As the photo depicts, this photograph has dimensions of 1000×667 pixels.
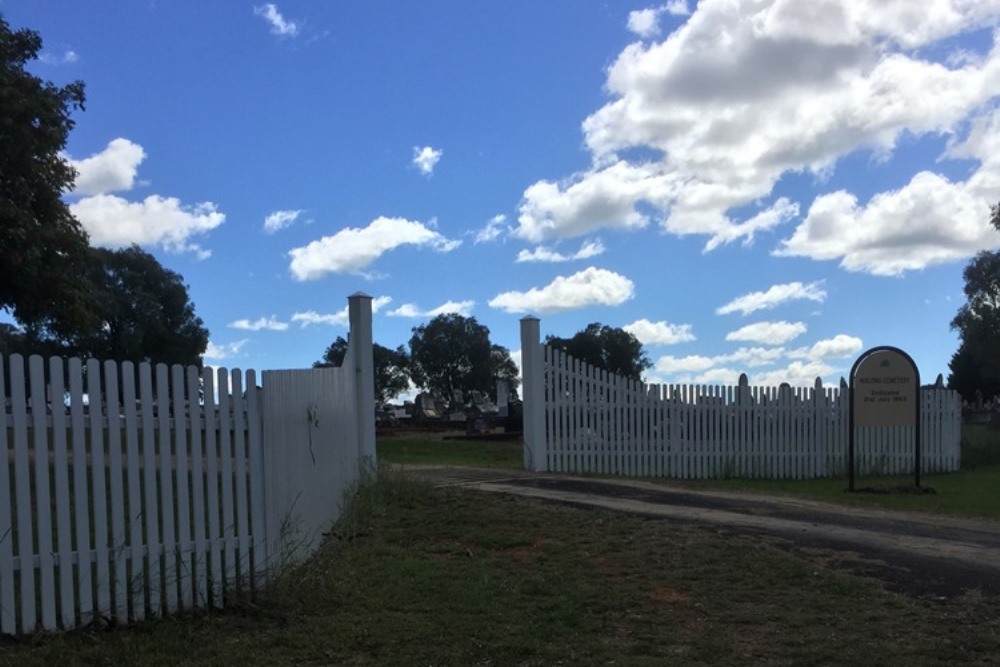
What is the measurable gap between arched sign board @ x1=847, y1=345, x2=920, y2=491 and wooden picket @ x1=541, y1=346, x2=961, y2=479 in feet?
4.39

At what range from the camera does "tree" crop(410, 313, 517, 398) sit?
78.3 m

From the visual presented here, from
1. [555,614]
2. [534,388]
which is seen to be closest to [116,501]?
[555,614]

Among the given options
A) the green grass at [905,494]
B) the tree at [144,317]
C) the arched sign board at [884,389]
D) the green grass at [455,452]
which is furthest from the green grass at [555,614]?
the tree at [144,317]

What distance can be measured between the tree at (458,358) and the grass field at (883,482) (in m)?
53.6

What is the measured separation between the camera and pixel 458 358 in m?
79.4

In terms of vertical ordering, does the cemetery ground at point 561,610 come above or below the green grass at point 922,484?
above

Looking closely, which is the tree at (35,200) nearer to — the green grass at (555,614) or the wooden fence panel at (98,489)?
the green grass at (555,614)

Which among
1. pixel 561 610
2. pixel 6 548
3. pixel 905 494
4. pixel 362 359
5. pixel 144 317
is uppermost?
pixel 144 317

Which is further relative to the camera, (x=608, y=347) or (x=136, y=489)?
(x=608, y=347)

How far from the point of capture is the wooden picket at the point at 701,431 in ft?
52.3

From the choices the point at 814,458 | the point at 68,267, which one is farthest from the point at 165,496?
the point at 814,458

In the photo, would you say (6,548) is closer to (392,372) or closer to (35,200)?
(35,200)

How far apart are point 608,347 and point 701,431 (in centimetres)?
5222

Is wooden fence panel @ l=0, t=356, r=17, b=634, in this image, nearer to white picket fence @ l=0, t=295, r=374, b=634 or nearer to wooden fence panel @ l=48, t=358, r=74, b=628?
white picket fence @ l=0, t=295, r=374, b=634
